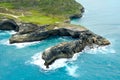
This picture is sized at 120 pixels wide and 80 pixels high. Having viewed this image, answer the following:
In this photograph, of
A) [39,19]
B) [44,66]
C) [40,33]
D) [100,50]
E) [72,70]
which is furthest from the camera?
[39,19]

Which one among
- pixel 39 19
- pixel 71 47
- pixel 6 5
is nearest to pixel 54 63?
pixel 71 47

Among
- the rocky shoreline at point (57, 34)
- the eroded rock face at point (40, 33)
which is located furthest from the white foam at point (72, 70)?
the eroded rock face at point (40, 33)

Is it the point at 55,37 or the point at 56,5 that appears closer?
the point at 55,37

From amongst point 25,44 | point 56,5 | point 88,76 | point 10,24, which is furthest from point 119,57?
point 56,5

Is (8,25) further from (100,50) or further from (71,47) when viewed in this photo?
(100,50)

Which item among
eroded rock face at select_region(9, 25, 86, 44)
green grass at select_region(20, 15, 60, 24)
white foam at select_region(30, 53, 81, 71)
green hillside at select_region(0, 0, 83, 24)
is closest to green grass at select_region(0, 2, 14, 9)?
green hillside at select_region(0, 0, 83, 24)

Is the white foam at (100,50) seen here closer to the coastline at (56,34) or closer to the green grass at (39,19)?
the coastline at (56,34)

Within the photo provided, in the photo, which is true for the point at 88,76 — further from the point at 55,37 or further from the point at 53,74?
the point at 55,37
